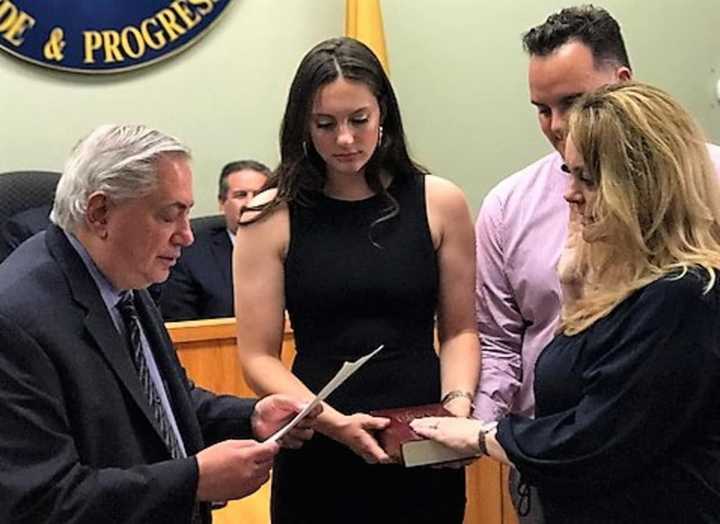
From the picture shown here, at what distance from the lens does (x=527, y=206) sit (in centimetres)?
207

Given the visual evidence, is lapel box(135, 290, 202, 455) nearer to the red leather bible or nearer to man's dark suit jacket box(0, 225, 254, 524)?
man's dark suit jacket box(0, 225, 254, 524)

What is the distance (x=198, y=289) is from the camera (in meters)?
4.07

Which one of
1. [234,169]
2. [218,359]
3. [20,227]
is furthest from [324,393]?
[234,169]

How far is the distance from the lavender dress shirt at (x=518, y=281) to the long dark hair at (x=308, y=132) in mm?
189

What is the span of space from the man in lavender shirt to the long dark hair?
0.20 meters

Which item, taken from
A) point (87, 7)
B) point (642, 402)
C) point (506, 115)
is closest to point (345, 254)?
point (642, 402)

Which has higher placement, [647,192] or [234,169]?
[647,192]

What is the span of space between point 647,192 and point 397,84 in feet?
11.1

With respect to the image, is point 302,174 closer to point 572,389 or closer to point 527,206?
point 527,206

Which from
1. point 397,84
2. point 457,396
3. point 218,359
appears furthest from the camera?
point 397,84

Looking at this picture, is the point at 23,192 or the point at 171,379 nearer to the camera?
the point at 171,379

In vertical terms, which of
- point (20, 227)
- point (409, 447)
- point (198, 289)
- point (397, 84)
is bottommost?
point (198, 289)

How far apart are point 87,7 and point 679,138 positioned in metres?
3.32

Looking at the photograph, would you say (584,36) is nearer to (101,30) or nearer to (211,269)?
(211,269)
